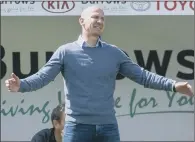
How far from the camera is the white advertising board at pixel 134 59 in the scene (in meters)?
6.68

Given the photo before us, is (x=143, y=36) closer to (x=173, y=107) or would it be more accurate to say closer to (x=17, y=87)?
(x=173, y=107)

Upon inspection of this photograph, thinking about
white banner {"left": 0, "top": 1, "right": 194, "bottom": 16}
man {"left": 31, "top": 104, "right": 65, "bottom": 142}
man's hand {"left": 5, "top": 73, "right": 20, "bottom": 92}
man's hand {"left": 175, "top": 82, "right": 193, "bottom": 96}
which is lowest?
man {"left": 31, "top": 104, "right": 65, "bottom": 142}

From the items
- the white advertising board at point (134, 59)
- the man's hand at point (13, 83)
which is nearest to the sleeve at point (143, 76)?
the man's hand at point (13, 83)

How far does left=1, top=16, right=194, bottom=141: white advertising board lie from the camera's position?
21.9 ft

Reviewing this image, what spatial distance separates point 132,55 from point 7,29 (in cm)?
141

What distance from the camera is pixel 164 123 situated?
271 inches

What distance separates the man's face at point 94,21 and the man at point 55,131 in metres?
1.23

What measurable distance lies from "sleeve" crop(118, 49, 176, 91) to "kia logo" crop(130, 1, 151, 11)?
214 centimetres

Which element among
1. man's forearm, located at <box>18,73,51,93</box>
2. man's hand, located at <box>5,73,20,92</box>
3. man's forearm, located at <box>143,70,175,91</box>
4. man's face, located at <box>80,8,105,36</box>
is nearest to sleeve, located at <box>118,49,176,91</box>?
man's forearm, located at <box>143,70,175,91</box>

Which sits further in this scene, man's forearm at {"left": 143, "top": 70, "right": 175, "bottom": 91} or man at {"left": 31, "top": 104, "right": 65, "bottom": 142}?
man at {"left": 31, "top": 104, "right": 65, "bottom": 142}

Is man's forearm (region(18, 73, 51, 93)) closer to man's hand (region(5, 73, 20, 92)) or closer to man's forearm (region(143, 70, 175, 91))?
man's hand (region(5, 73, 20, 92))

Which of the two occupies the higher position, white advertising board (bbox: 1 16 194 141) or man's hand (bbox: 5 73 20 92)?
man's hand (bbox: 5 73 20 92)

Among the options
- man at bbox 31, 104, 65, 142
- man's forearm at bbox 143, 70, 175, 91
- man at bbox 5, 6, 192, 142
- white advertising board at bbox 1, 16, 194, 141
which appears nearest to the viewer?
man at bbox 5, 6, 192, 142

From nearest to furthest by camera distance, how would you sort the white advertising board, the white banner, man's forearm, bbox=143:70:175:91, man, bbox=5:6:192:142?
man, bbox=5:6:192:142
man's forearm, bbox=143:70:175:91
the white banner
the white advertising board
